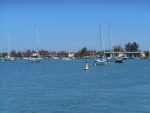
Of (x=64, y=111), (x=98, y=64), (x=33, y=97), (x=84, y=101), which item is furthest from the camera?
(x=98, y=64)

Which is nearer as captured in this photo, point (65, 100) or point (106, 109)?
point (106, 109)

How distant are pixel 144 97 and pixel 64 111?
23.1 ft

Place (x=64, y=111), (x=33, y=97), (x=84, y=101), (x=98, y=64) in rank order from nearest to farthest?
(x=64, y=111) < (x=84, y=101) < (x=33, y=97) < (x=98, y=64)

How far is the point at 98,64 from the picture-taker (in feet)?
298

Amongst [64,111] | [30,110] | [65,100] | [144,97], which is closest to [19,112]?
[30,110]

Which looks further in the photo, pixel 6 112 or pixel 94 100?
pixel 94 100

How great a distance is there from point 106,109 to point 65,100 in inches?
159

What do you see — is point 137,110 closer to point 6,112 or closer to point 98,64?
point 6,112

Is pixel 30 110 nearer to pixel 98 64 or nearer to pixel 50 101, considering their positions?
pixel 50 101

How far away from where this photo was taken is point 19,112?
19766 mm

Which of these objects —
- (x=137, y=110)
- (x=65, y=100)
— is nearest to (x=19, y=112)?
(x=65, y=100)

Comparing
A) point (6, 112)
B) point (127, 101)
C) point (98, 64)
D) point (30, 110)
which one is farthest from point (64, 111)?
point (98, 64)

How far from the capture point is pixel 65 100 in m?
23.6

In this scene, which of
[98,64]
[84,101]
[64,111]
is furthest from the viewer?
[98,64]
